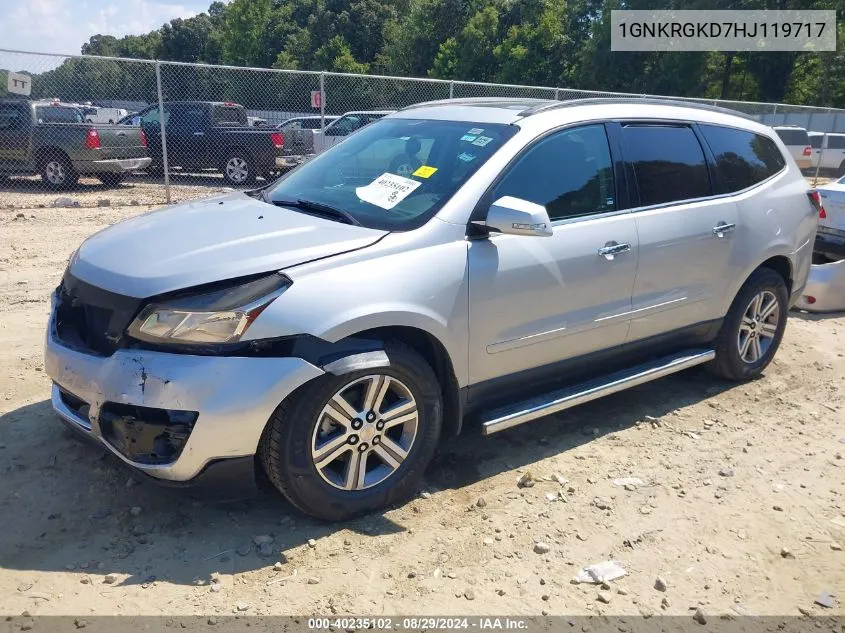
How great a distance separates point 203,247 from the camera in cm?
313

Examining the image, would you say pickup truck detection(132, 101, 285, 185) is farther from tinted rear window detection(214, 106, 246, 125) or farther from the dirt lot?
the dirt lot

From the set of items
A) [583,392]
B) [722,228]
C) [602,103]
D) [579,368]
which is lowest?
[583,392]

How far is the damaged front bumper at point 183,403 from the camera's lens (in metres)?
2.79

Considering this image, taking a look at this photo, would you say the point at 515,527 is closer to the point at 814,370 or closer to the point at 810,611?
the point at 810,611

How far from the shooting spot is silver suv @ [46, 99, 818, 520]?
288cm

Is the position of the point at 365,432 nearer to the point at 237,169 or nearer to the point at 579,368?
the point at 579,368

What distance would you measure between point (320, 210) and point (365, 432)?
3.88 feet

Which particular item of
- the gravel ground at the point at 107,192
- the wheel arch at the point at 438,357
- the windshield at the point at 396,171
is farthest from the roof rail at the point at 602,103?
the gravel ground at the point at 107,192

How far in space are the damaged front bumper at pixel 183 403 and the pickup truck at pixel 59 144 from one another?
11.3 m

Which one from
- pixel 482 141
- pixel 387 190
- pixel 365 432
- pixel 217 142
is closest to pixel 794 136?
pixel 217 142

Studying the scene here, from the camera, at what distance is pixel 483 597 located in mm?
2805

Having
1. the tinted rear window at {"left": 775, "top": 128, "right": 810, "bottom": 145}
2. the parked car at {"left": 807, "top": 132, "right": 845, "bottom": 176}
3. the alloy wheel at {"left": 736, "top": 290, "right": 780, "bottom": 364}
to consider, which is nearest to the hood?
the alloy wheel at {"left": 736, "top": 290, "right": 780, "bottom": 364}

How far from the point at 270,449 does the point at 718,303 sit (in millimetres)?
3073

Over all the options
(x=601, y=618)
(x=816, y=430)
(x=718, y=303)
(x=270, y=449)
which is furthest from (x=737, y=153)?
(x=270, y=449)
